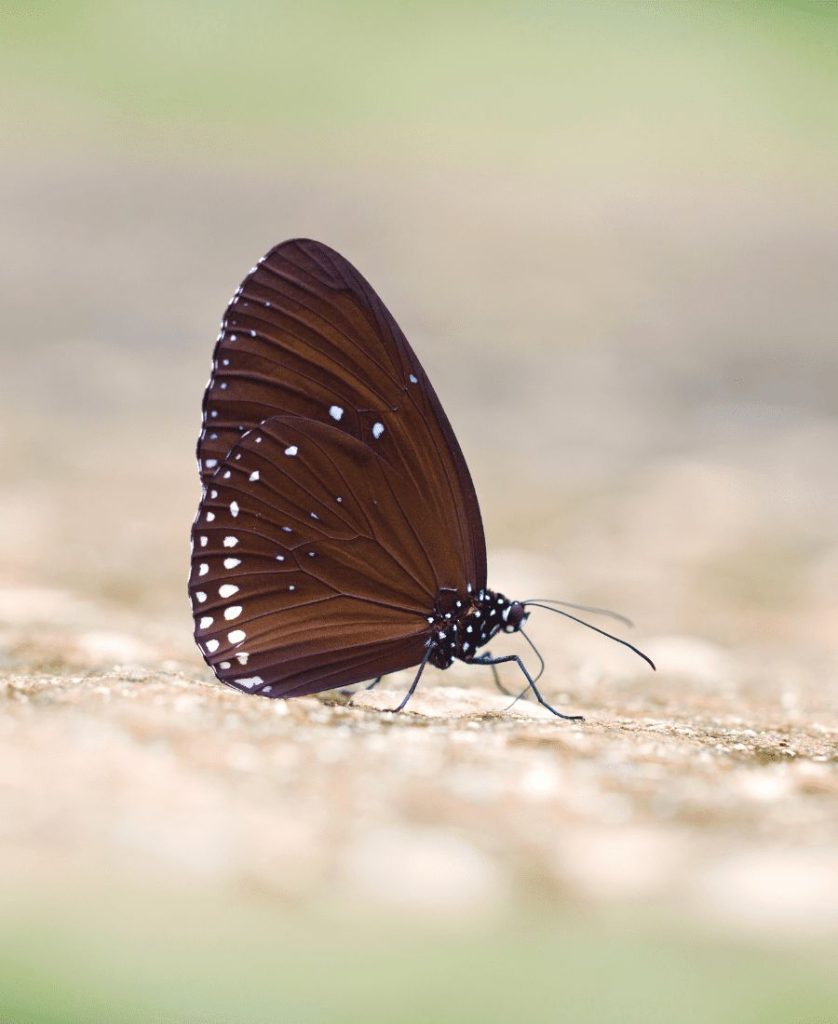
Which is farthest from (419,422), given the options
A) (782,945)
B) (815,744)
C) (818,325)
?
(818,325)

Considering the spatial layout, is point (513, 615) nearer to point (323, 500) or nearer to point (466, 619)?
point (466, 619)

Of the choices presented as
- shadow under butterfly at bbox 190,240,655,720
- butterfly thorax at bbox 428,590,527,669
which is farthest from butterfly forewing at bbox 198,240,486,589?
butterfly thorax at bbox 428,590,527,669

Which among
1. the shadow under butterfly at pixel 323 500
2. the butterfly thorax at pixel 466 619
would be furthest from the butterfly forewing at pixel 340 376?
the butterfly thorax at pixel 466 619

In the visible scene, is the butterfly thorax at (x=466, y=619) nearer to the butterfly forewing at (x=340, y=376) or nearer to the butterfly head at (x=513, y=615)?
the butterfly head at (x=513, y=615)

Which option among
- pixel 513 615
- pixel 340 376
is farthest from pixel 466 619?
pixel 340 376

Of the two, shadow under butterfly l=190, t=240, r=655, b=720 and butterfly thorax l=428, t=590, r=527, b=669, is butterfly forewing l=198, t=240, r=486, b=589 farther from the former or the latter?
butterfly thorax l=428, t=590, r=527, b=669

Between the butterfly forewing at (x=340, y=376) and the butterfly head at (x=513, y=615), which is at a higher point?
the butterfly forewing at (x=340, y=376)

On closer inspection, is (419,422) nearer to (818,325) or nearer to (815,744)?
(815,744)

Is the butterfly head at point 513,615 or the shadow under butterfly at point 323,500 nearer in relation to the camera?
the shadow under butterfly at point 323,500
